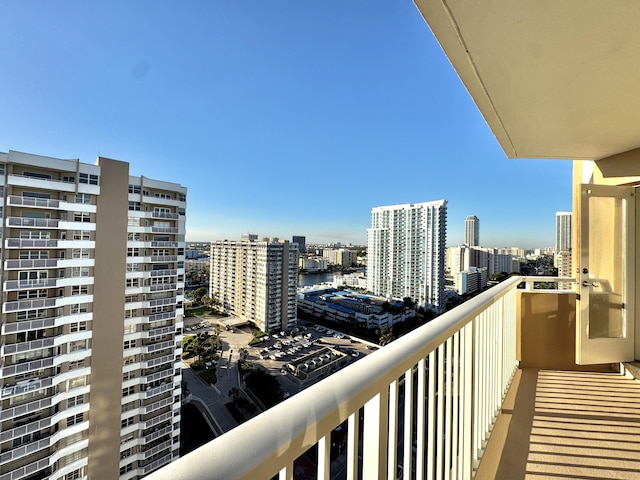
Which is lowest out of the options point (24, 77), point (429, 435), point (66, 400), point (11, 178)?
point (66, 400)

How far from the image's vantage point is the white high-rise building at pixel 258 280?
56.1 ft

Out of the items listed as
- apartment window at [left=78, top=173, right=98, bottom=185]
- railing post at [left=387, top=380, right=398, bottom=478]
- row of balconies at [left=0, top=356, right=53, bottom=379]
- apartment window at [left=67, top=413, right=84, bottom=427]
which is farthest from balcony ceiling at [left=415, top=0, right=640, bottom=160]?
apartment window at [left=67, top=413, right=84, bottom=427]

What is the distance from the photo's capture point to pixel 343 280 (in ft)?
75.0

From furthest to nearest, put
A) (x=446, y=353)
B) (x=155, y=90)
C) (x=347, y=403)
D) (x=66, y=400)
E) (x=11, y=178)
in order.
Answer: (x=155, y=90)
(x=66, y=400)
(x=11, y=178)
(x=446, y=353)
(x=347, y=403)

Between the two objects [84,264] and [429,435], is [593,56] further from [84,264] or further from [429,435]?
[84,264]

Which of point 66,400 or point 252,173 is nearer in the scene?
point 66,400

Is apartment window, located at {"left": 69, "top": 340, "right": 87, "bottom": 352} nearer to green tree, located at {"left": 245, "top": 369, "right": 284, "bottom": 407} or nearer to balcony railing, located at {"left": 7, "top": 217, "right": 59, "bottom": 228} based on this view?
balcony railing, located at {"left": 7, "top": 217, "right": 59, "bottom": 228}

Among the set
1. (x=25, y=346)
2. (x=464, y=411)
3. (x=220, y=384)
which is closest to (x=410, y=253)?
(x=220, y=384)

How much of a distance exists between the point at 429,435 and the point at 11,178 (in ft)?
25.3

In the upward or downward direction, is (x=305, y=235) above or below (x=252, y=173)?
below

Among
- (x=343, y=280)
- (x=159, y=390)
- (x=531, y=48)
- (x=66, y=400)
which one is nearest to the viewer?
(x=531, y=48)

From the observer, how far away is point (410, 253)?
1909cm

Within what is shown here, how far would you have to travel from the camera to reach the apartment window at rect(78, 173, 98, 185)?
6461 mm

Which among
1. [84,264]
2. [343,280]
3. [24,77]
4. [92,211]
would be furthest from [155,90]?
[343,280]
